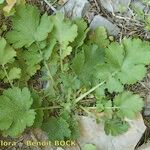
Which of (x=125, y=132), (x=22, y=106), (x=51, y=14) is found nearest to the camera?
(x=22, y=106)

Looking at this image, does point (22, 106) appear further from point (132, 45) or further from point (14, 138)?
point (132, 45)

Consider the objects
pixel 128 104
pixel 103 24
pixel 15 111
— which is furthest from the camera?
pixel 103 24

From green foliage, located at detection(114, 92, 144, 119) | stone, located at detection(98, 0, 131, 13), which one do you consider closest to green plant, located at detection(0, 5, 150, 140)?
green foliage, located at detection(114, 92, 144, 119)

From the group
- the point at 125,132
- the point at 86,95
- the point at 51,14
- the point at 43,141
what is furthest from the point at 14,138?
the point at 51,14

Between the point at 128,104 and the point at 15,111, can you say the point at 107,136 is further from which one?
the point at 15,111

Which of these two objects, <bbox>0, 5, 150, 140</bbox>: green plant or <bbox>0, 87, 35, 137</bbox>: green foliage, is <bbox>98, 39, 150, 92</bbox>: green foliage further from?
<bbox>0, 87, 35, 137</bbox>: green foliage

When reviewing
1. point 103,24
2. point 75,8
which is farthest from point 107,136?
point 75,8

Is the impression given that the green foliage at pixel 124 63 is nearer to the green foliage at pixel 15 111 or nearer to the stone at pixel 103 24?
the stone at pixel 103 24
